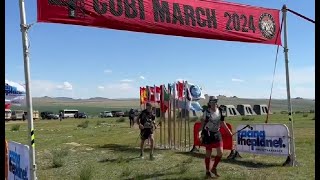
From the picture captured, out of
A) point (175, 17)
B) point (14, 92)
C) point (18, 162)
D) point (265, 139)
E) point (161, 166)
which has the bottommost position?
point (161, 166)

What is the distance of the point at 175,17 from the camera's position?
35.1 ft

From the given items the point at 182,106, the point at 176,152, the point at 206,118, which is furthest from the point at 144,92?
the point at 206,118

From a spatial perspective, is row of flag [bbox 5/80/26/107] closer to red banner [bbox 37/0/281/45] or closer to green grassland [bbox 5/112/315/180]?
green grassland [bbox 5/112/315/180]

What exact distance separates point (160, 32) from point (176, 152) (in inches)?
241

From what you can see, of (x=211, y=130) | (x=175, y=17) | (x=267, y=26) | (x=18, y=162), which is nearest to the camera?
(x=18, y=162)

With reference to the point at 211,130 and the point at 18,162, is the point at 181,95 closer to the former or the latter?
the point at 211,130

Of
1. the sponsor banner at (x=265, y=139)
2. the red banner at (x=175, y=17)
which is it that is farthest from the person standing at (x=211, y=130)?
the sponsor banner at (x=265, y=139)

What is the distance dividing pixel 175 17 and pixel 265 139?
468 cm

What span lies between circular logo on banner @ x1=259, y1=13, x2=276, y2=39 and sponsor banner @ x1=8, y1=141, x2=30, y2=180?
7690mm

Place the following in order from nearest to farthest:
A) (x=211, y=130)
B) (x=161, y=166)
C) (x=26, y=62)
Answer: (x=26, y=62)
(x=211, y=130)
(x=161, y=166)

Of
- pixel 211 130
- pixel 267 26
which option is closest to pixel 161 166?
pixel 211 130

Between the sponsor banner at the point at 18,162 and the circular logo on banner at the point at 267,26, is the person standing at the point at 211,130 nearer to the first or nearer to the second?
the circular logo on banner at the point at 267,26
